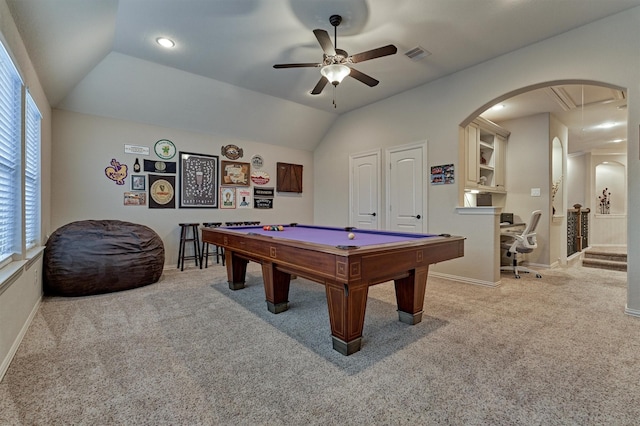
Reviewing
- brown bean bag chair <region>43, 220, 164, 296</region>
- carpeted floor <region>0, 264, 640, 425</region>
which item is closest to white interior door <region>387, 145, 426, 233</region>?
carpeted floor <region>0, 264, 640, 425</region>

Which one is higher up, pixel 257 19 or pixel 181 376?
pixel 257 19

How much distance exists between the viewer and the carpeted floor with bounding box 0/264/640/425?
1.42 m

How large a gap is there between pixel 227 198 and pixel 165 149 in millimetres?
1320

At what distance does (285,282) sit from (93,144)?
3.73 metres

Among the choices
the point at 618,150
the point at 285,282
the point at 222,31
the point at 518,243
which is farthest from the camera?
the point at 618,150

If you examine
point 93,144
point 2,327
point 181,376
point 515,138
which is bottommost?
point 181,376

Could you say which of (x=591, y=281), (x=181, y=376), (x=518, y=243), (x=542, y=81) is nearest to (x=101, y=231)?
(x=181, y=376)

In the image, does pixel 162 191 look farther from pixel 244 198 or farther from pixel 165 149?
pixel 244 198

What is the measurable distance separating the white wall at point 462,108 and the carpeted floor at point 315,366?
1.39 m

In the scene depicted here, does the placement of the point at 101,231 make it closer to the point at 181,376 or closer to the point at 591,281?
the point at 181,376

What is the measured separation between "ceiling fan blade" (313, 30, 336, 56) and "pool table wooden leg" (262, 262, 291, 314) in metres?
2.07

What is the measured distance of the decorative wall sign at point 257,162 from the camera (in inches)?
230

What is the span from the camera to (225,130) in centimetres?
534

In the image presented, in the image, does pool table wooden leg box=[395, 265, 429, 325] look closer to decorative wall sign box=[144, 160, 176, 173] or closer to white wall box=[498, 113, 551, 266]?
white wall box=[498, 113, 551, 266]
